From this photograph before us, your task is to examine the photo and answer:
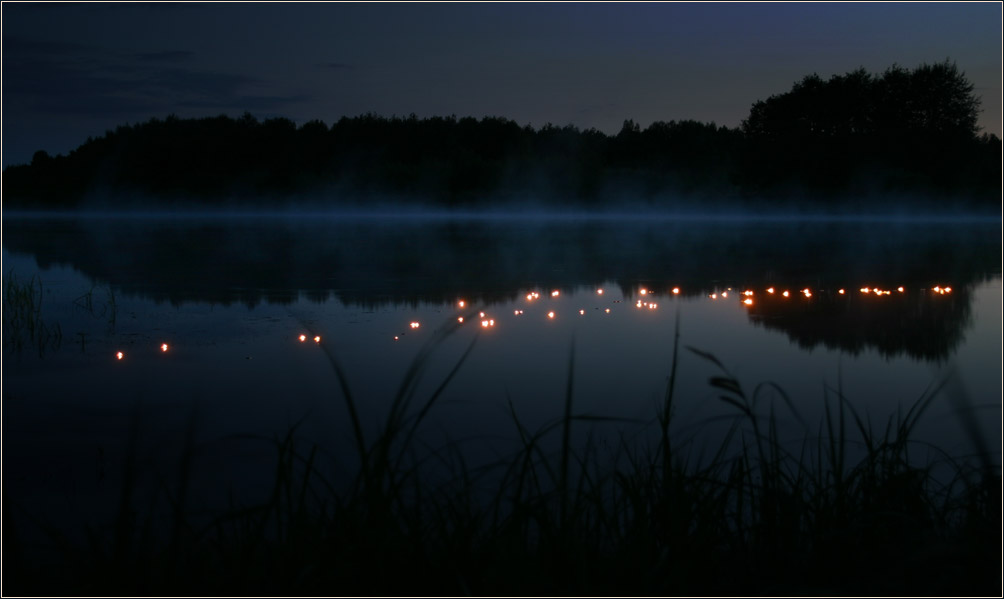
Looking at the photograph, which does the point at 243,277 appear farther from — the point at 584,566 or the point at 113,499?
the point at 584,566

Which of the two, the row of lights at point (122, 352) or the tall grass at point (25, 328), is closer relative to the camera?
the row of lights at point (122, 352)

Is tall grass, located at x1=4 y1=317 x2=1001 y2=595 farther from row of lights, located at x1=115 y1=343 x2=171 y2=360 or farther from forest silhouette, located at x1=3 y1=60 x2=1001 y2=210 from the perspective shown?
forest silhouette, located at x1=3 y1=60 x2=1001 y2=210

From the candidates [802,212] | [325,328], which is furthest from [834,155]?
[325,328]

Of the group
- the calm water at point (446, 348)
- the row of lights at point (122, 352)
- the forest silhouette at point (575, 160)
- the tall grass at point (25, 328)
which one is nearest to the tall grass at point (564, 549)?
the calm water at point (446, 348)

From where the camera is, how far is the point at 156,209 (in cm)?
3462

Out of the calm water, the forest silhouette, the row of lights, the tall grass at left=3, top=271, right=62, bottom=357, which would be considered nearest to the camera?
the calm water

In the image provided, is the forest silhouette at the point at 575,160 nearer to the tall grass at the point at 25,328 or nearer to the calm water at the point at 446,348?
the calm water at the point at 446,348

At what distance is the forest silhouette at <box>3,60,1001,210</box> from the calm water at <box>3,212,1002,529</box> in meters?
20.1

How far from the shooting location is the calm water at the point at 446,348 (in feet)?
12.8

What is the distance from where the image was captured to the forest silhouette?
1227 inches

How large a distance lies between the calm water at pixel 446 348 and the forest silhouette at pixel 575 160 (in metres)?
20.1

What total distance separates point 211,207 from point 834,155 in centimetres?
2306

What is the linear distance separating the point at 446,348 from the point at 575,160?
99.1ft

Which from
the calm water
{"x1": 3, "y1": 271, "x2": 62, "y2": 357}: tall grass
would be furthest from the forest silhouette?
{"x1": 3, "y1": 271, "x2": 62, "y2": 357}: tall grass
